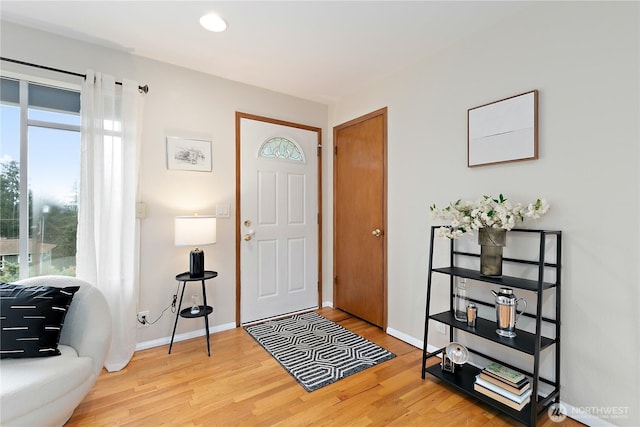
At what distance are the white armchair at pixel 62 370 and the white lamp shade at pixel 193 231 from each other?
69cm

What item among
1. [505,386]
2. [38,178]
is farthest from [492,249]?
[38,178]

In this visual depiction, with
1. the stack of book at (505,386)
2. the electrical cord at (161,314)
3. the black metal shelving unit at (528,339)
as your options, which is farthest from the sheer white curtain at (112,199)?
the stack of book at (505,386)

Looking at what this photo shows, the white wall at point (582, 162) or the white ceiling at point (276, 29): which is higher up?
the white ceiling at point (276, 29)

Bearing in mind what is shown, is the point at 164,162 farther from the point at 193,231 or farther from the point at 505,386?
the point at 505,386

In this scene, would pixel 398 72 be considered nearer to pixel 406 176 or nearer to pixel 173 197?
pixel 406 176

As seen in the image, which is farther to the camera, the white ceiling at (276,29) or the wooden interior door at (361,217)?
the wooden interior door at (361,217)

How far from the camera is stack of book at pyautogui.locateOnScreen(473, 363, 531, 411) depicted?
5.57 ft

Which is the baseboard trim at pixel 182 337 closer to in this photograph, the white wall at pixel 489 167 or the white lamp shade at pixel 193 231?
the white wall at pixel 489 167

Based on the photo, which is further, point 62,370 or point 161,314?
A: point 161,314

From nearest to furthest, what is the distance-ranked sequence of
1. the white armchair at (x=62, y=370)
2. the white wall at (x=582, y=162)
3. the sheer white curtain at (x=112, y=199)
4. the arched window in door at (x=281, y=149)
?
the white armchair at (x=62, y=370) → the white wall at (x=582, y=162) → the sheer white curtain at (x=112, y=199) → the arched window in door at (x=281, y=149)

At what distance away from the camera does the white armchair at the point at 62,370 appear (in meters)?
1.34

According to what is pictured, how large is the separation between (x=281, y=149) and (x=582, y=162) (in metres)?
2.50

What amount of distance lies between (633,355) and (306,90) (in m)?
3.16

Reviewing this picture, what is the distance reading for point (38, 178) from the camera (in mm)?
2219
